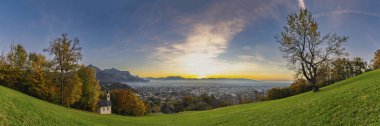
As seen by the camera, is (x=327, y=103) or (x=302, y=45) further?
(x=302, y=45)

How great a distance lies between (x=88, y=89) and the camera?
7519 cm

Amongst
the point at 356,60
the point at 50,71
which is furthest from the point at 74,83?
the point at 356,60

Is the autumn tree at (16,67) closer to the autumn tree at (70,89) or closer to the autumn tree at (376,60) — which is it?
the autumn tree at (70,89)

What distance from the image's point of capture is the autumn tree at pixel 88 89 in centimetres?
7406

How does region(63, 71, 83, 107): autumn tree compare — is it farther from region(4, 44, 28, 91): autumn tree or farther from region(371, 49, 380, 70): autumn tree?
region(371, 49, 380, 70): autumn tree

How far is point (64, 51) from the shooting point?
208 ft

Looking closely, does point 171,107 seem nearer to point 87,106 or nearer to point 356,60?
point 87,106

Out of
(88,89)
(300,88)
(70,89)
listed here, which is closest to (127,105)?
(88,89)

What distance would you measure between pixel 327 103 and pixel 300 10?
2468 centimetres

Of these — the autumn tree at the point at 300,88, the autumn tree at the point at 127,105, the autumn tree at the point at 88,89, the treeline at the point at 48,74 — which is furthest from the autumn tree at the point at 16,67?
the autumn tree at the point at 300,88

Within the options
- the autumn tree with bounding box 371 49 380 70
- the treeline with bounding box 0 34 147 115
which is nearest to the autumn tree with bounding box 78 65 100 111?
the treeline with bounding box 0 34 147 115

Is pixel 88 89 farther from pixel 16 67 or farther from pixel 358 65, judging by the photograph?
pixel 358 65

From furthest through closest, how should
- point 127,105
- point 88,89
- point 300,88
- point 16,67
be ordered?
1. point 300,88
2. point 127,105
3. point 88,89
4. point 16,67

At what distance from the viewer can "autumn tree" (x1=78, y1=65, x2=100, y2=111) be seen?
7406cm
